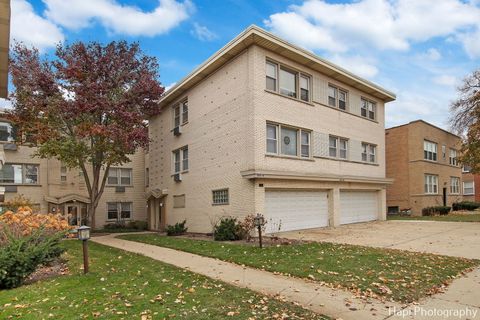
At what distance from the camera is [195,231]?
1934 cm

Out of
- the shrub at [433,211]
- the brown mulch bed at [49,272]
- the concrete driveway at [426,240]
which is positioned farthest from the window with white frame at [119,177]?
the shrub at [433,211]

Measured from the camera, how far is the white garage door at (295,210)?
16.2 m

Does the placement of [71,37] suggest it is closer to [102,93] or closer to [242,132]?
[102,93]

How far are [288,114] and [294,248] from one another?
25.1 feet

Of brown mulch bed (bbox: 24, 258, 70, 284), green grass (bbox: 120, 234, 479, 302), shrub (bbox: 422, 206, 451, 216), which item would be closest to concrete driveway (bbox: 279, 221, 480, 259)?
green grass (bbox: 120, 234, 479, 302)

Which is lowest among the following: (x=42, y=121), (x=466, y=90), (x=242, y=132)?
(x=242, y=132)

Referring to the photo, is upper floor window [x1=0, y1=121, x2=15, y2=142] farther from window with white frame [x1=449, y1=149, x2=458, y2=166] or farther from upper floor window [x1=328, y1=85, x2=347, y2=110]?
window with white frame [x1=449, y1=149, x2=458, y2=166]

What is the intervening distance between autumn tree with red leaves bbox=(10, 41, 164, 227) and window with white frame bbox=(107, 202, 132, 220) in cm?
999

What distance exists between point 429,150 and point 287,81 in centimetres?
1893

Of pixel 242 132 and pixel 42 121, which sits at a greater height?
pixel 42 121

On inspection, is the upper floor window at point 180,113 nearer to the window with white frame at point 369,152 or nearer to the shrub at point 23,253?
the window with white frame at point 369,152

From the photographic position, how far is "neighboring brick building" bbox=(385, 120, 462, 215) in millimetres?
28828

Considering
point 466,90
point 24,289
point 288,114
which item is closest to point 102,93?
point 288,114

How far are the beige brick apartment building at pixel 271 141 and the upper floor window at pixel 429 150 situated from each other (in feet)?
27.0
